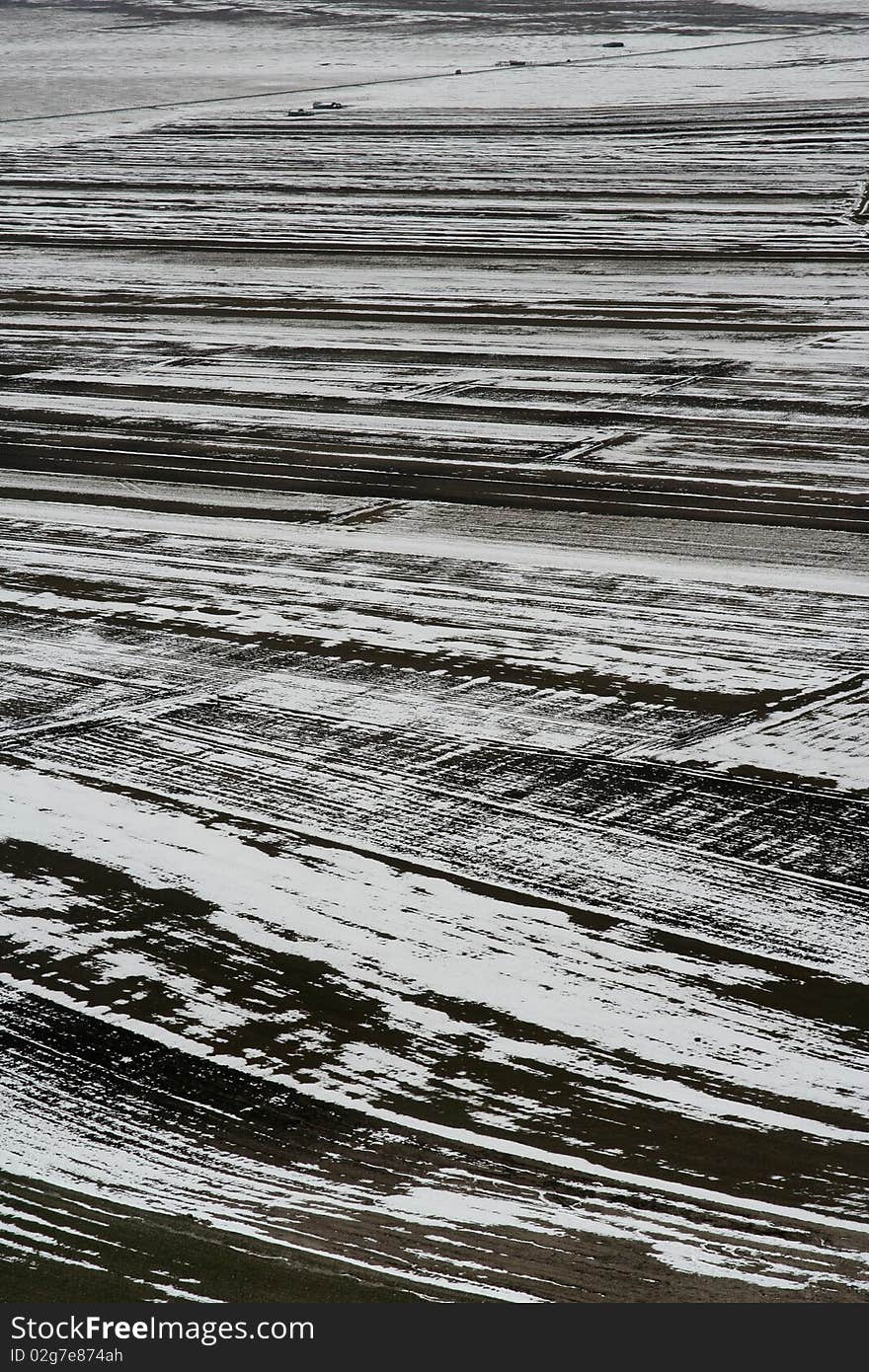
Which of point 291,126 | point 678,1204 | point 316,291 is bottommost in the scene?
point 678,1204

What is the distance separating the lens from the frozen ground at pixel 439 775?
6.43ft

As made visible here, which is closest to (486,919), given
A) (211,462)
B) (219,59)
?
(211,462)

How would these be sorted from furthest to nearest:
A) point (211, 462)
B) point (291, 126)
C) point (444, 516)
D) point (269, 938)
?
point (291, 126)
point (211, 462)
point (444, 516)
point (269, 938)

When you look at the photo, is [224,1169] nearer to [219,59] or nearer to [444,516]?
[444,516]

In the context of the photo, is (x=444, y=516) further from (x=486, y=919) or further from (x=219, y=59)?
(x=219, y=59)

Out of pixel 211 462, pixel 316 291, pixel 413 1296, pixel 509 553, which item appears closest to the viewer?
pixel 413 1296

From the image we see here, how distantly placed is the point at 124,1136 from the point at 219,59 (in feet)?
60.8

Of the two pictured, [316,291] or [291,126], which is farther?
[291,126]

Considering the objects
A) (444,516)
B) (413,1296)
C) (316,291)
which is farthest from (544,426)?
(413,1296)

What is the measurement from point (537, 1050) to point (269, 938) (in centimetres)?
49

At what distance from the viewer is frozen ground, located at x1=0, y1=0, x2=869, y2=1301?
1.96 m

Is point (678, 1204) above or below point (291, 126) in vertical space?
below

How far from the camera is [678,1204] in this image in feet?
6.32

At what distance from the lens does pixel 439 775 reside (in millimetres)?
2975
